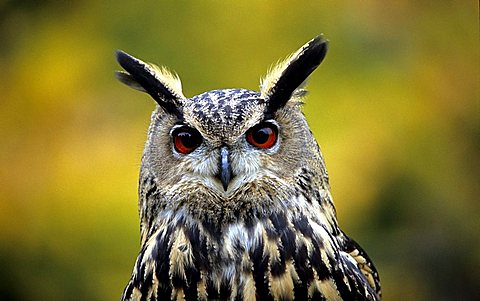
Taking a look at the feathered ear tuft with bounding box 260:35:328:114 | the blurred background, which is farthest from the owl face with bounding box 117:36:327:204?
the blurred background

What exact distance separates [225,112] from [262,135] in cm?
13

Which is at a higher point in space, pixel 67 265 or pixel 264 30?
pixel 264 30

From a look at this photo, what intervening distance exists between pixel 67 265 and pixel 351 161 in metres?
1.38

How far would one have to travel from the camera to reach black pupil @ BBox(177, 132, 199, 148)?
7.40ft

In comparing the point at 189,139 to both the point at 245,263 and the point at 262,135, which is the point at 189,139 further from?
the point at 245,263

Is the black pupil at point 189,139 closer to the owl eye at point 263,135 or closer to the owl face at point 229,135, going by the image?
the owl face at point 229,135

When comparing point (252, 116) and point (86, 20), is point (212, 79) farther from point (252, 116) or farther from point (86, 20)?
point (252, 116)

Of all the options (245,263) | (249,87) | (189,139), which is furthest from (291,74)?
(249,87)

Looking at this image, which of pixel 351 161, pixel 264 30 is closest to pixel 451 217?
pixel 351 161

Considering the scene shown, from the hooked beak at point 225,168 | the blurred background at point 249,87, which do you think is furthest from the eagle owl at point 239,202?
the blurred background at point 249,87

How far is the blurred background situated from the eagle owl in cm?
142

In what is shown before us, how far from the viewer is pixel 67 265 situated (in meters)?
3.93

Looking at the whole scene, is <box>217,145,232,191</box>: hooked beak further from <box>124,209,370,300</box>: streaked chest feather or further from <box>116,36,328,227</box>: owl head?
<box>124,209,370,300</box>: streaked chest feather

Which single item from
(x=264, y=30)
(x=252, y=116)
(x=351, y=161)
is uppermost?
(x=264, y=30)
